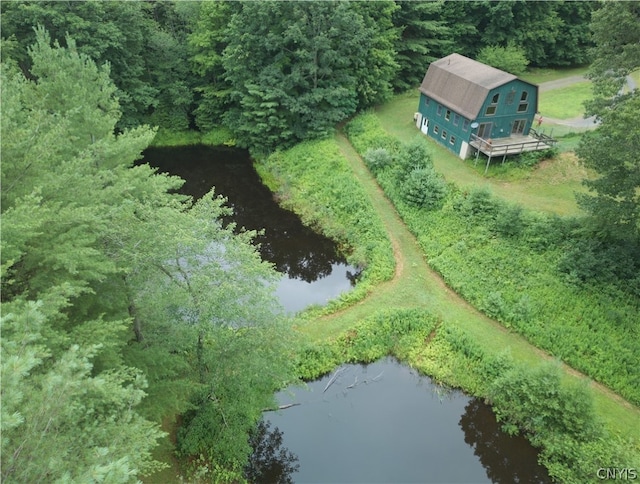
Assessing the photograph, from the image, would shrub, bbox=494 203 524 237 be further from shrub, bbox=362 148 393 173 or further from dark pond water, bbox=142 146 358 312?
shrub, bbox=362 148 393 173

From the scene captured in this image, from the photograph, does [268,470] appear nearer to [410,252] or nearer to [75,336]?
[75,336]

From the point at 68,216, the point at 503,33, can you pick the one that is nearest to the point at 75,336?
the point at 68,216

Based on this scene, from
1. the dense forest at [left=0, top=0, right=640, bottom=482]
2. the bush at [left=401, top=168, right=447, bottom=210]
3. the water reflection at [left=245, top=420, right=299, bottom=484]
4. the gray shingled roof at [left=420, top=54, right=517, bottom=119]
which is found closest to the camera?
the dense forest at [left=0, top=0, right=640, bottom=482]

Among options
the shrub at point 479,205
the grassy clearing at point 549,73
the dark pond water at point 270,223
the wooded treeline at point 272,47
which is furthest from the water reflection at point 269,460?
the grassy clearing at point 549,73

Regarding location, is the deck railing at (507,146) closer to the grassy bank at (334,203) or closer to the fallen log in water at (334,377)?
the grassy bank at (334,203)

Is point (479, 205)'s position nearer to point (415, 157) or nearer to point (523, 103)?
point (415, 157)

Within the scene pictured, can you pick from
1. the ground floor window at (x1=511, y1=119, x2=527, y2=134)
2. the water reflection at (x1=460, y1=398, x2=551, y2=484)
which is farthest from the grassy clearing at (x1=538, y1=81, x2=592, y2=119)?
the water reflection at (x1=460, y1=398, x2=551, y2=484)
